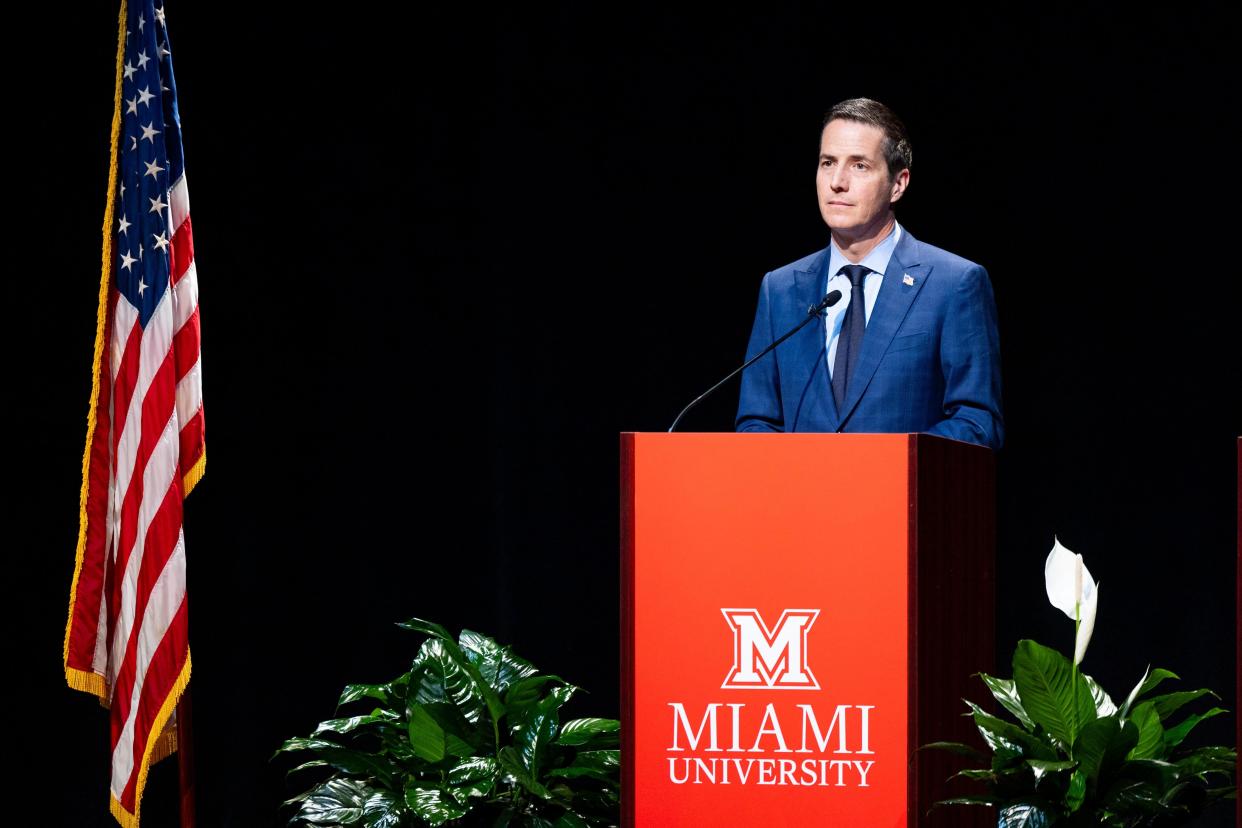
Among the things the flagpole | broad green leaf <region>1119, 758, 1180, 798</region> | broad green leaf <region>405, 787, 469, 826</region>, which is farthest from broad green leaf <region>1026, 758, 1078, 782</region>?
the flagpole

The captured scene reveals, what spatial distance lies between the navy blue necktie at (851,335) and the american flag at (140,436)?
1617mm

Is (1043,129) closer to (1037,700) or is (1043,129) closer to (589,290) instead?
(589,290)

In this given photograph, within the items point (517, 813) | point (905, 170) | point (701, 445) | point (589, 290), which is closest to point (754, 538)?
point (701, 445)

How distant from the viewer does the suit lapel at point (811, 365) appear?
3.41 metres

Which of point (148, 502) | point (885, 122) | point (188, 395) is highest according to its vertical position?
point (885, 122)

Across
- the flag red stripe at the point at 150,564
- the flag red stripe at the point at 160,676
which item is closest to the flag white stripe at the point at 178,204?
the flag red stripe at the point at 150,564

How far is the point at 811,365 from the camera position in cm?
347

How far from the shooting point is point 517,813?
3227 mm

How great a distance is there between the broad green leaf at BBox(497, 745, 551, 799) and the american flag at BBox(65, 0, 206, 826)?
944mm

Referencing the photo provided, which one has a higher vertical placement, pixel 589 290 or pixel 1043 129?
pixel 1043 129

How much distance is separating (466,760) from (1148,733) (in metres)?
1.39

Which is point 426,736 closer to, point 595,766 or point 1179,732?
point 595,766

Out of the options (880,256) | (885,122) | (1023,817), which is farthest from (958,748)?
(885,122)

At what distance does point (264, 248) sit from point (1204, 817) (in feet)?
10.3
